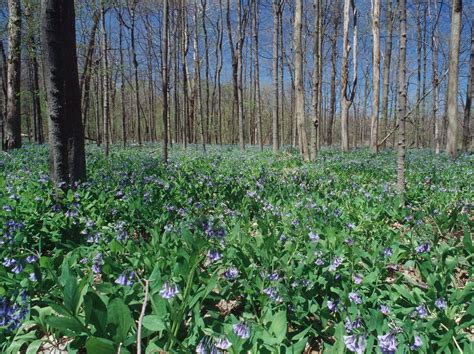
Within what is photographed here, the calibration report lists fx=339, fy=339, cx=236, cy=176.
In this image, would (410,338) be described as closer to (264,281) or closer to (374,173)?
(264,281)

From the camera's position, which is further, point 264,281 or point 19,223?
point 19,223

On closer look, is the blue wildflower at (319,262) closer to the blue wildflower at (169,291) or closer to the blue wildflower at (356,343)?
the blue wildflower at (356,343)

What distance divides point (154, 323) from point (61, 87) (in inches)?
129

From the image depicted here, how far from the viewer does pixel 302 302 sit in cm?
195

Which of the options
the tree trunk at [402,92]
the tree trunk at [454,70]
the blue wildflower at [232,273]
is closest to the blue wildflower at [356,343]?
the blue wildflower at [232,273]

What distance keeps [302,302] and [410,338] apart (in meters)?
0.59

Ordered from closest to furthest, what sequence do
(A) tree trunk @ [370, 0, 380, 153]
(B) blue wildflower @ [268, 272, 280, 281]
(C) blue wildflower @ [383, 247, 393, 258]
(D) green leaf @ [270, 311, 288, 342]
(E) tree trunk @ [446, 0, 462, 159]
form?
(D) green leaf @ [270, 311, 288, 342], (B) blue wildflower @ [268, 272, 280, 281], (C) blue wildflower @ [383, 247, 393, 258], (E) tree trunk @ [446, 0, 462, 159], (A) tree trunk @ [370, 0, 380, 153]

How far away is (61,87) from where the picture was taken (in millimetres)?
3844

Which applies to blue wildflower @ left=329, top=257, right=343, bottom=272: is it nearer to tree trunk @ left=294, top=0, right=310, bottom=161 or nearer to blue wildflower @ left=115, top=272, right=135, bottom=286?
blue wildflower @ left=115, top=272, right=135, bottom=286

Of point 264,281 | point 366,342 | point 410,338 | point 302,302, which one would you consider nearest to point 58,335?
point 264,281

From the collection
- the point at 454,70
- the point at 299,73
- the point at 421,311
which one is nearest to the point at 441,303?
the point at 421,311

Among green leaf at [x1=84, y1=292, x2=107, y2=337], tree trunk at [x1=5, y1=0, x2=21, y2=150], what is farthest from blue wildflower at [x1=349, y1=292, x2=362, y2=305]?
tree trunk at [x1=5, y1=0, x2=21, y2=150]

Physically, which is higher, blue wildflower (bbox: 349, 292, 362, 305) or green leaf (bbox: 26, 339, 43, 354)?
blue wildflower (bbox: 349, 292, 362, 305)

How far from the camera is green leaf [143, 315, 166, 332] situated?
1521 mm
